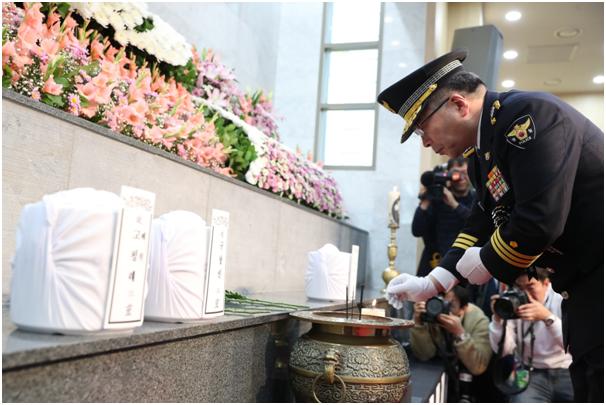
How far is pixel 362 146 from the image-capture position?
223 inches

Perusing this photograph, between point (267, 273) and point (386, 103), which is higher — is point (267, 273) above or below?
below

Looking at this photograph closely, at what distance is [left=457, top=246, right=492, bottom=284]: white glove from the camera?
5.21ft

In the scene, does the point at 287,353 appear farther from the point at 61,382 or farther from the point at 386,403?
the point at 61,382

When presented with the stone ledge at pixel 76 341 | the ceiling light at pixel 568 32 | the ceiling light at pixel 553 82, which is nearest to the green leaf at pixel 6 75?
the stone ledge at pixel 76 341

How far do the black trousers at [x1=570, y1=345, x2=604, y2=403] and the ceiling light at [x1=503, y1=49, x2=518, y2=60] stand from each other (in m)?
6.83

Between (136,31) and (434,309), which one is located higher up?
(136,31)

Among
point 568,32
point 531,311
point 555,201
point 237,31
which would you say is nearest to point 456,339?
point 531,311

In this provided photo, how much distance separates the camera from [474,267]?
1.59 m

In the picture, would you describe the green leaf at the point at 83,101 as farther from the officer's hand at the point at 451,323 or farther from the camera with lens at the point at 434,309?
the officer's hand at the point at 451,323

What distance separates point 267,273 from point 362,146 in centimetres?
299

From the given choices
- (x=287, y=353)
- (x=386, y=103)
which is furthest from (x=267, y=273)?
(x=386, y=103)

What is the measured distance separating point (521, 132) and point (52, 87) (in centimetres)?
131

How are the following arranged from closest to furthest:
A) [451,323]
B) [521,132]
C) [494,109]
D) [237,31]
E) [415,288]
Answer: [521,132]
[494,109]
[415,288]
[451,323]
[237,31]

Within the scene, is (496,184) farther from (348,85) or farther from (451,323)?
(348,85)
